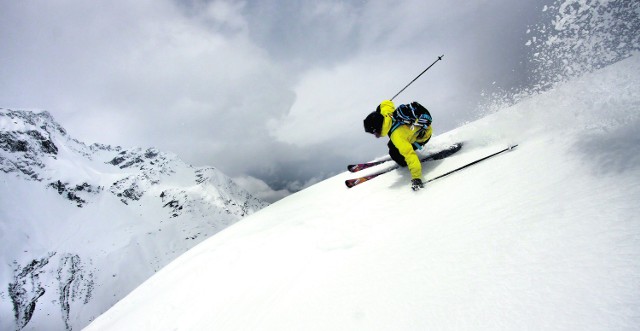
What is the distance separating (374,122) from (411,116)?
0.86m

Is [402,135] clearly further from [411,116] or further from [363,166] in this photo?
[363,166]

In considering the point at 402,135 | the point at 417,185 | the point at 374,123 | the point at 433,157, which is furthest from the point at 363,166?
the point at 417,185

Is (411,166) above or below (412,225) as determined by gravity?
above

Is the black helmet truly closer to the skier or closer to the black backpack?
the skier

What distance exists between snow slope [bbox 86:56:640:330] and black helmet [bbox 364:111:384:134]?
5.49 ft

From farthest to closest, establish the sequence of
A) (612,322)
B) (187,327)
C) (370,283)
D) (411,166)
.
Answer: (411,166)
(187,327)
(370,283)
(612,322)

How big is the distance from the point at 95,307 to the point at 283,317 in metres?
259

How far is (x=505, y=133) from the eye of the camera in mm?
6066

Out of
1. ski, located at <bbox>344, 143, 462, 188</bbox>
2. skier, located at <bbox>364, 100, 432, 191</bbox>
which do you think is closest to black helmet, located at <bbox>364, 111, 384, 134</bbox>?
skier, located at <bbox>364, 100, 432, 191</bbox>

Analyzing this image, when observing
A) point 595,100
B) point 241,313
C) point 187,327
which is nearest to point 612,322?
point 241,313

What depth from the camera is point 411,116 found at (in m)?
6.52

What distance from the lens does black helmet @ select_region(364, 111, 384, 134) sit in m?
6.72

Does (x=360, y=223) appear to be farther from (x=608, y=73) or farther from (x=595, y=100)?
(x=608, y=73)

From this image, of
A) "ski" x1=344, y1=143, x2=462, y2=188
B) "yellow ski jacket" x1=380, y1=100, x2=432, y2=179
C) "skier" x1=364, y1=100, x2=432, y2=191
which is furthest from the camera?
"ski" x1=344, y1=143, x2=462, y2=188
